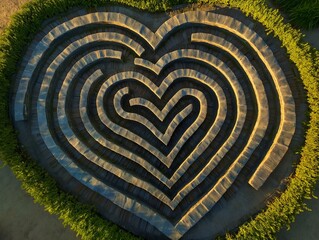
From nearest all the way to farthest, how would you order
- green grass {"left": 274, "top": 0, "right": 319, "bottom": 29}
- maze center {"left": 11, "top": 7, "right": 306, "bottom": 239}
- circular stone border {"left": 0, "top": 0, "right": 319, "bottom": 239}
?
1. circular stone border {"left": 0, "top": 0, "right": 319, "bottom": 239}
2. maze center {"left": 11, "top": 7, "right": 306, "bottom": 239}
3. green grass {"left": 274, "top": 0, "right": 319, "bottom": 29}

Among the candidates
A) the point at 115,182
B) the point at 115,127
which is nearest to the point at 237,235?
the point at 115,182

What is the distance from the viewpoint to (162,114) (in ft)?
52.3

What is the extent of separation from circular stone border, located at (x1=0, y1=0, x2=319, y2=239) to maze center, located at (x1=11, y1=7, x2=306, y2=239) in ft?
1.59

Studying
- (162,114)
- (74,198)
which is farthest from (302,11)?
(74,198)

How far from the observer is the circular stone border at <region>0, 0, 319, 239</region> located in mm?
14633

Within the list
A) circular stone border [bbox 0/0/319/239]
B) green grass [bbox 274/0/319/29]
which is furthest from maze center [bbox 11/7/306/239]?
green grass [bbox 274/0/319/29]

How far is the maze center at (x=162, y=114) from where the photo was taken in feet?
50.3

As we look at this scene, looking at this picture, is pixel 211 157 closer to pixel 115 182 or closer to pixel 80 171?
pixel 115 182

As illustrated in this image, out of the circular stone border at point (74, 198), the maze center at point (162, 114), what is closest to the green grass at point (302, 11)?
the circular stone border at point (74, 198)

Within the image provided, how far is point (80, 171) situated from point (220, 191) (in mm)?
7446

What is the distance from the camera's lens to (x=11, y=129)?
15.6 meters

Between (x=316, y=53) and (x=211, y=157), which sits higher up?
(x=316, y=53)

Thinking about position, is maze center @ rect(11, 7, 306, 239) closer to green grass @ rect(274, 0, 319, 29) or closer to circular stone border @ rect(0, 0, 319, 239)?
circular stone border @ rect(0, 0, 319, 239)

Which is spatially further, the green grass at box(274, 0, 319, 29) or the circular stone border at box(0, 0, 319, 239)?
the green grass at box(274, 0, 319, 29)
